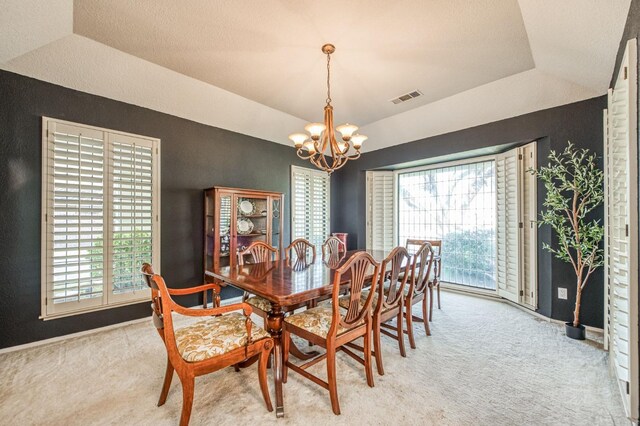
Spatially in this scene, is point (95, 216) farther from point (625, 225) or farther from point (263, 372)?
→ point (625, 225)

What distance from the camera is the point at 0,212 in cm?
240

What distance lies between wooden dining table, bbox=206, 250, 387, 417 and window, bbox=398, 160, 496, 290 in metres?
2.88

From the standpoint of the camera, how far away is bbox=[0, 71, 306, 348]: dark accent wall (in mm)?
2445

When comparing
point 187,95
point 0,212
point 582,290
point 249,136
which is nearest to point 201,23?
point 187,95

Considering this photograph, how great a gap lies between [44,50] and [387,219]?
16.2ft

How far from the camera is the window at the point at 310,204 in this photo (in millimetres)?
4828

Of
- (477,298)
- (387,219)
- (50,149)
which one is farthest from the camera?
(387,219)

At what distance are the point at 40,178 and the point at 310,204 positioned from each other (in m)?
3.57

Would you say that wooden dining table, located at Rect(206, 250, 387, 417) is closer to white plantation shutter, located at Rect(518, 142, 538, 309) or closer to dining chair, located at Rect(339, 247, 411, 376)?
dining chair, located at Rect(339, 247, 411, 376)

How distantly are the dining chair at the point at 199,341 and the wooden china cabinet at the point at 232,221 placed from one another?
159cm

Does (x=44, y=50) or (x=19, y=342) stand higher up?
(x=44, y=50)

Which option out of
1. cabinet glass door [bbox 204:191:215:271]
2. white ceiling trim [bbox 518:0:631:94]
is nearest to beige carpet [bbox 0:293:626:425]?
cabinet glass door [bbox 204:191:215:271]

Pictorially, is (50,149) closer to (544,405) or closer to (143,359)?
(143,359)

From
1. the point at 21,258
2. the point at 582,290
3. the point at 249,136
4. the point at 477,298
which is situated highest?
the point at 249,136
